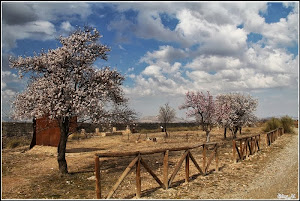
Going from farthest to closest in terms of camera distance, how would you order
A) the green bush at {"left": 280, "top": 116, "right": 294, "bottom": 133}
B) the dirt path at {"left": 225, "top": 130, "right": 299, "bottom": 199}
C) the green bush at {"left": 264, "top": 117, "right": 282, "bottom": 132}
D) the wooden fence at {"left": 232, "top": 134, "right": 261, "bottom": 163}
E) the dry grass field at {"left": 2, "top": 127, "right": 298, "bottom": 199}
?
the green bush at {"left": 280, "top": 116, "right": 294, "bottom": 133} < the green bush at {"left": 264, "top": 117, "right": 282, "bottom": 132} < the wooden fence at {"left": 232, "top": 134, "right": 261, "bottom": 163} < the dry grass field at {"left": 2, "top": 127, "right": 298, "bottom": 199} < the dirt path at {"left": 225, "top": 130, "right": 299, "bottom": 199}

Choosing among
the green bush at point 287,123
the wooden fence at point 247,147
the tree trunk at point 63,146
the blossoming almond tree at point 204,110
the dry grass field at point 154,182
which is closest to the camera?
the dry grass field at point 154,182

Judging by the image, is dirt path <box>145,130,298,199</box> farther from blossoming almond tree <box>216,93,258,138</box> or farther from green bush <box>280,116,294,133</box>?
green bush <box>280,116,294,133</box>

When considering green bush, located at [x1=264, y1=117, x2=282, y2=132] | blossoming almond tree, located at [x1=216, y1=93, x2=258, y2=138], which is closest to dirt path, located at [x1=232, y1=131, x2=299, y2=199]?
blossoming almond tree, located at [x1=216, y1=93, x2=258, y2=138]

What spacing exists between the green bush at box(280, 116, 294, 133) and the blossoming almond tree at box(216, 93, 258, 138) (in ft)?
34.0

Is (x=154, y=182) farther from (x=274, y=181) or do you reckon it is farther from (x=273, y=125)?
(x=273, y=125)

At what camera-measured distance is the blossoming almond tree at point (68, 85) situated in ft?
43.0

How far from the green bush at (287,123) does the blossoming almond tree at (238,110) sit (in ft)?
34.0

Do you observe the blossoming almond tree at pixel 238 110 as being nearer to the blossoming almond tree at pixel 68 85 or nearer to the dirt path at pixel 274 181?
the dirt path at pixel 274 181

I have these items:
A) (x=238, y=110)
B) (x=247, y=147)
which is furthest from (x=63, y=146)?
(x=238, y=110)

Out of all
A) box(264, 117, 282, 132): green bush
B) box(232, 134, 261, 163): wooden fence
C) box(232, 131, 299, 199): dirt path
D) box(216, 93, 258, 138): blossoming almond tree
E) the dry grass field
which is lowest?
box(232, 131, 299, 199): dirt path

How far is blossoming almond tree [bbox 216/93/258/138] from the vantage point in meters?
31.5

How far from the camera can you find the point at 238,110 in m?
32.9

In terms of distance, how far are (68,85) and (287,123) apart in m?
38.8

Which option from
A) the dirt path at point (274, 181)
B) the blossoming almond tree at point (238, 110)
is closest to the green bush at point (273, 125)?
the blossoming almond tree at point (238, 110)
